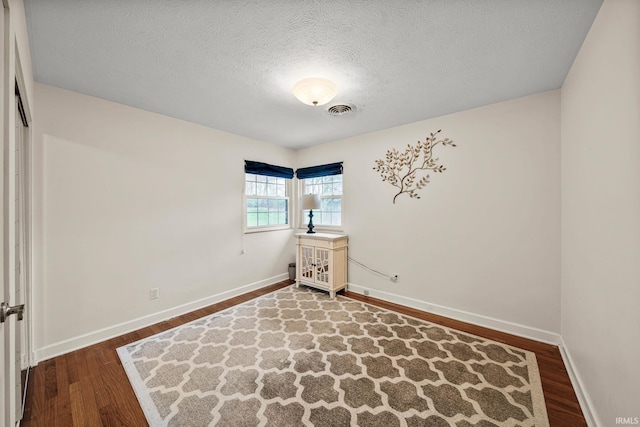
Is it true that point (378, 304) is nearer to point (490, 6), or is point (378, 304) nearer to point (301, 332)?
point (301, 332)

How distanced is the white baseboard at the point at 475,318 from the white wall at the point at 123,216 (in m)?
2.09

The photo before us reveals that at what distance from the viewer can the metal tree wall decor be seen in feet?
9.21

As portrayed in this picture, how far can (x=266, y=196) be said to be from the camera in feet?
12.6

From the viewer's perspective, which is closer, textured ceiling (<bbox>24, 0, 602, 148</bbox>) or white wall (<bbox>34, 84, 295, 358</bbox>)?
textured ceiling (<bbox>24, 0, 602, 148</bbox>)

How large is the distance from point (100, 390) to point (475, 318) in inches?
129

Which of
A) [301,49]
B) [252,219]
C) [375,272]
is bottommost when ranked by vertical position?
[375,272]

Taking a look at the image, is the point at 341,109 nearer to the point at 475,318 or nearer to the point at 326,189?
the point at 326,189

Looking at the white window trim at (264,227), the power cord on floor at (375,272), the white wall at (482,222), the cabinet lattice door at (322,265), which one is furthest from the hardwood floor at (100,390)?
the cabinet lattice door at (322,265)

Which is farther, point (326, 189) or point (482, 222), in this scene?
point (326, 189)

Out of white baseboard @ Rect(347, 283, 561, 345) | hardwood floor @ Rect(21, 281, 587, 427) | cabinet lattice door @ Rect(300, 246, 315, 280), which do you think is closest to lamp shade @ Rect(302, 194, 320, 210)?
cabinet lattice door @ Rect(300, 246, 315, 280)

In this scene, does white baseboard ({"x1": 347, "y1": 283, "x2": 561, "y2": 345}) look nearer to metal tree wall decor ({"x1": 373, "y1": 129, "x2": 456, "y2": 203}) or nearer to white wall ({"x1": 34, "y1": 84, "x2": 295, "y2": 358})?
metal tree wall decor ({"x1": 373, "y1": 129, "x2": 456, "y2": 203})

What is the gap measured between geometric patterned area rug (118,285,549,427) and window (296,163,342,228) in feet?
5.43

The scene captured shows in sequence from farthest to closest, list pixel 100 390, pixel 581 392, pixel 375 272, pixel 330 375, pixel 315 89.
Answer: pixel 375 272
pixel 315 89
pixel 330 375
pixel 100 390
pixel 581 392

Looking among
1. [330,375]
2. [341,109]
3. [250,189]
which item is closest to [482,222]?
[341,109]
